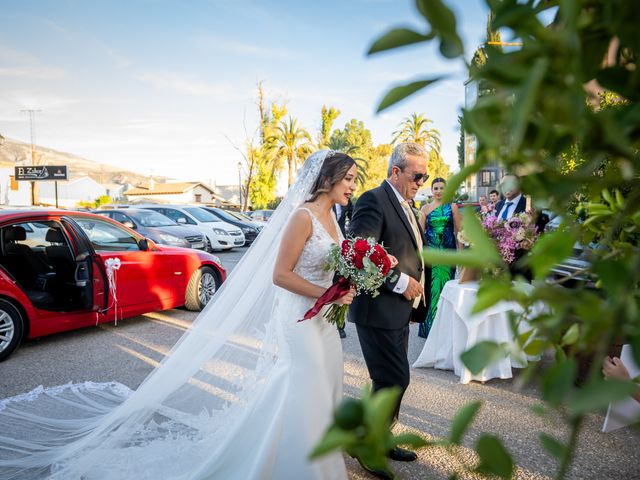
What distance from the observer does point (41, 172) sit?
44.5 metres

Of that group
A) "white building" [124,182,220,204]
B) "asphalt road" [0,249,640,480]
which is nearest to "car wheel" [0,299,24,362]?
"asphalt road" [0,249,640,480]

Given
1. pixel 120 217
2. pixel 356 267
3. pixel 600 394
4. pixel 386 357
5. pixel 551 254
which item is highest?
pixel 551 254

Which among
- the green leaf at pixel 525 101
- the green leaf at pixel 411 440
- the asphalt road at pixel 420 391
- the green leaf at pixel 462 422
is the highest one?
the green leaf at pixel 525 101

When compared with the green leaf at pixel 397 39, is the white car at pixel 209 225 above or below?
below

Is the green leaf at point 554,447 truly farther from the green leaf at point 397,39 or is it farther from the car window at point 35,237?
the car window at point 35,237

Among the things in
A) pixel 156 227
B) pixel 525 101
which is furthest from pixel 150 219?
pixel 525 101

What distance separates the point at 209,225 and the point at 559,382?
17.1 metres

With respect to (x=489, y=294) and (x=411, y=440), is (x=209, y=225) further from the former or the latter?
(x=489, y=294)

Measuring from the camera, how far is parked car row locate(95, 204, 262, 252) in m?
13.2

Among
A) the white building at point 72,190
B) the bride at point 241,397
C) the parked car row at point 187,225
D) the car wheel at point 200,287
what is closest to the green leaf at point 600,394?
the bride at point 241,397

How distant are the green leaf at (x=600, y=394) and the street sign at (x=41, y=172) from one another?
156ft

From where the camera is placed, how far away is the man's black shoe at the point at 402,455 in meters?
3.44

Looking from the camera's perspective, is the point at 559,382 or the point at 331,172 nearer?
the point at 559,382

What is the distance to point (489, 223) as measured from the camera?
4.88 meters
